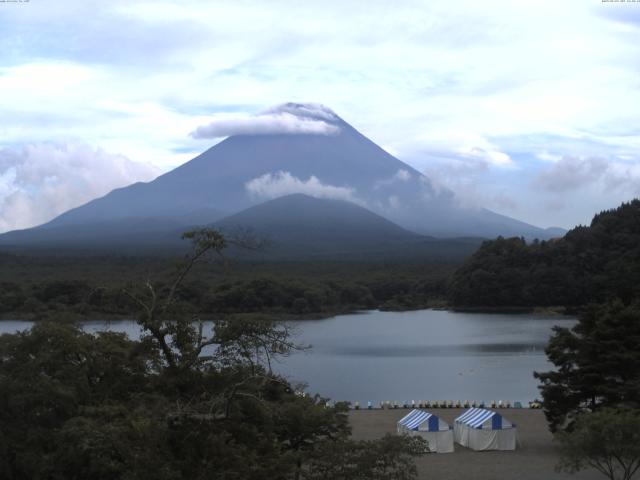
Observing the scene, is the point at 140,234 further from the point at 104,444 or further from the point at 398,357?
the point at 104,444

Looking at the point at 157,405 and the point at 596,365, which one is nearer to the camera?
the point at 157,405

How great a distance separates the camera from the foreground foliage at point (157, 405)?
21.9ft

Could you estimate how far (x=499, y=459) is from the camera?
1367cm

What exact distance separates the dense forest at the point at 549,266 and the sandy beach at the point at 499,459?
30438 millimetres

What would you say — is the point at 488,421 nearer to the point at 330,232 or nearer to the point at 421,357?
the point at 421,357

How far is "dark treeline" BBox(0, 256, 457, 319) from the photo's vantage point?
42156 millimetres

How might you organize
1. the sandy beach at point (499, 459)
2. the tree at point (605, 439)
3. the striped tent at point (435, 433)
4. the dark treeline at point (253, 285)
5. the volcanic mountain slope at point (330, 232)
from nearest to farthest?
the tree at point (605, 439) → the sandy beach at point (499, 459) → the striped tent at point (435, 433) → the dark treeline at point (253, 285) → the volcanic mountain slope at point (330, 232)

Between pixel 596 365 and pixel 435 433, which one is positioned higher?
pixel 596 365

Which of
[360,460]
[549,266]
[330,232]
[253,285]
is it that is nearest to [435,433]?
[360,460]

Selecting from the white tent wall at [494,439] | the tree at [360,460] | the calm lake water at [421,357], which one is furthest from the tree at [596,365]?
the tree at [360,460]

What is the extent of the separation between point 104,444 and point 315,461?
207 centimetres

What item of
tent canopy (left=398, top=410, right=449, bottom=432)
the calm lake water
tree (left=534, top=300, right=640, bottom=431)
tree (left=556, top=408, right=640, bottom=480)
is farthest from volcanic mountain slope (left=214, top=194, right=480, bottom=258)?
tree (left=556, top=408, right=640, bottom=480)

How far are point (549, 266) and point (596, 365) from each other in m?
36.6

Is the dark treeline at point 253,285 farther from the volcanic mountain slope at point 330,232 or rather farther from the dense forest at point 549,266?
the volcanic mountain slope at point 330,232
